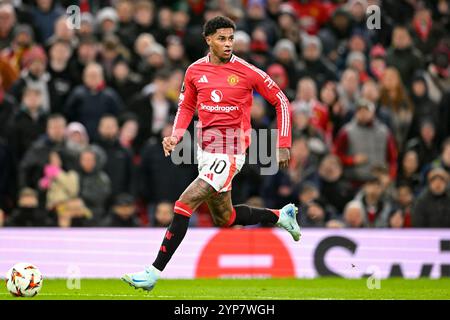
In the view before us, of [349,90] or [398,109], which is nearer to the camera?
[398,109]

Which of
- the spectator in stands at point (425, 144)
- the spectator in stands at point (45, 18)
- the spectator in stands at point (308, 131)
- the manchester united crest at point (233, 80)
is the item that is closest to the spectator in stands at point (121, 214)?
the spectator in stands at point (308, 131)

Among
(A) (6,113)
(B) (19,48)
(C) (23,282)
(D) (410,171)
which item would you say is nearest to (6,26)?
(B) (19,48)

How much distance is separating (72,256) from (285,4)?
797cm

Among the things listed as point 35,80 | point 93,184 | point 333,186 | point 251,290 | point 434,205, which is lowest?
point 251,290

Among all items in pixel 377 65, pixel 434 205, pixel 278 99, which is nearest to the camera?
pixel 278 99

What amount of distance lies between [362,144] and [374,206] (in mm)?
1471

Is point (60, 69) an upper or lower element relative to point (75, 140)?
upper

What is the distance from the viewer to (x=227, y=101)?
12258 mm

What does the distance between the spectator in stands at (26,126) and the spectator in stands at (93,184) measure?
992 mm

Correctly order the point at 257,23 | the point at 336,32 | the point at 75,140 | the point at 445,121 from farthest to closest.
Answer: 1. the point at 336,32
2. the point at 257,23
3. the point at 445,121
4. the point at 75,140

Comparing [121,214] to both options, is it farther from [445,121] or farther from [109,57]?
[445,121]

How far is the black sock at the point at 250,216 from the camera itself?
12.7m

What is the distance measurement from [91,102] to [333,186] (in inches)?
163

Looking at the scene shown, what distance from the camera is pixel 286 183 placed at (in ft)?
59.4
